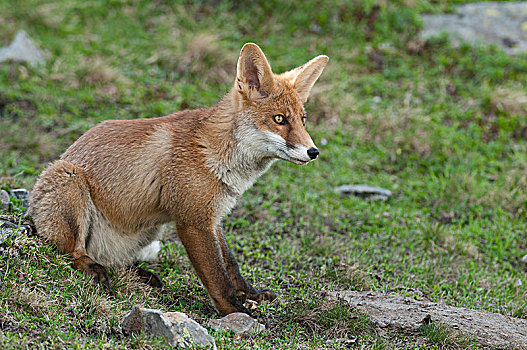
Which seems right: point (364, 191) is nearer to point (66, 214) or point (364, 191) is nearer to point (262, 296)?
point (262, 296)

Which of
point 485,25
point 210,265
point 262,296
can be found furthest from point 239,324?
point 485,25

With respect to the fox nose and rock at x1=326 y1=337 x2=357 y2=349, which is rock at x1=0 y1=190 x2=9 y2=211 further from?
rock at x1=326 y1=337 x2=357 y2=349

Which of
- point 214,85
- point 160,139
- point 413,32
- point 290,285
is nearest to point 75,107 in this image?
point 214,85

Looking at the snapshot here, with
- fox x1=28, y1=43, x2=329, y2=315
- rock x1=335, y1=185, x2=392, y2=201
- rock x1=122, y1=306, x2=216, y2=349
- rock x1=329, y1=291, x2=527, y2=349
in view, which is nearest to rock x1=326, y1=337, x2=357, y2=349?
rock x1=329, y1=291, x2=527, y2=349

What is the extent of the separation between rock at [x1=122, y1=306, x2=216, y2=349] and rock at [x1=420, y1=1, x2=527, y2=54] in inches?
348

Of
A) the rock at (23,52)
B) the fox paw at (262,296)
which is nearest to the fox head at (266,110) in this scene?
the fox paw at (262,296)

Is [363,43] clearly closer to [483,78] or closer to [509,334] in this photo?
[483,78]

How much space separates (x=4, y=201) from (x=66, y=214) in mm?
1030

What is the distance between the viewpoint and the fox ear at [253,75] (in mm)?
4582

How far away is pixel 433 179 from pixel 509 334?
3.72 metres

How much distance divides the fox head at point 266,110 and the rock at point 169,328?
1.51 metres

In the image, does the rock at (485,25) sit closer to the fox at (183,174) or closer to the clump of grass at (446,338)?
the fox at (183,174)

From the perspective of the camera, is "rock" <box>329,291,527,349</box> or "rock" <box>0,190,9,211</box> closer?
"rock" <box>329,291,527,349</box>

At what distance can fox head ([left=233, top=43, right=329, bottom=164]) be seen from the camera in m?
4.47
